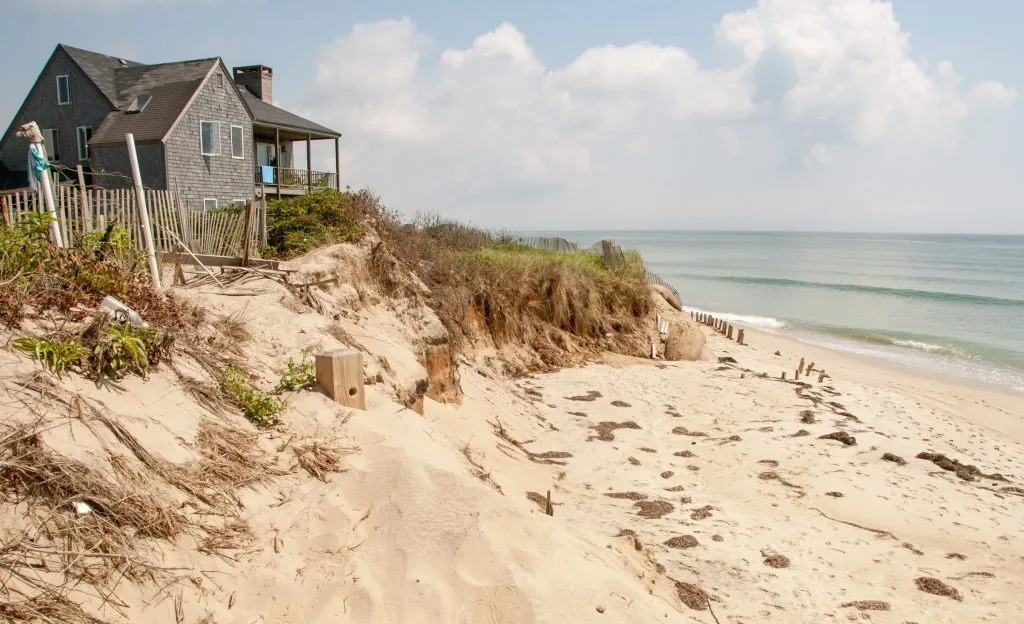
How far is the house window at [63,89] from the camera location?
28422mm

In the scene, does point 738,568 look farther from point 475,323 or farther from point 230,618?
point 475,323

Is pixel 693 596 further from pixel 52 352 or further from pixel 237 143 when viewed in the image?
pixel 237 143

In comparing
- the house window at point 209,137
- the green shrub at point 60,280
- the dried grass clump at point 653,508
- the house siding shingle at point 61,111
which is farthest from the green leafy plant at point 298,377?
the house siding shingle at point 61,111

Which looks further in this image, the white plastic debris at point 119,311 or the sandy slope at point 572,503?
the white plastic debris at point 119,311

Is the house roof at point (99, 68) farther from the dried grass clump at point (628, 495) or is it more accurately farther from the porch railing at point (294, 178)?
the dried grass clump at point (628, 495)

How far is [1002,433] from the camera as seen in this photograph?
14266mm

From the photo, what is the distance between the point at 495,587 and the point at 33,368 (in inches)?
125

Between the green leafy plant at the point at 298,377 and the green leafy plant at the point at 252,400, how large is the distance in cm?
26

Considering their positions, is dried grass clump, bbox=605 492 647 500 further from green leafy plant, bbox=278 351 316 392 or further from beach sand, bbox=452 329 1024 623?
green leafy plant, bbox=278 351 316 392

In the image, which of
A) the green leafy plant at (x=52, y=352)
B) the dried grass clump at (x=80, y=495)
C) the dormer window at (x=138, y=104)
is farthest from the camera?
the dormer window at (x=138, y=104)

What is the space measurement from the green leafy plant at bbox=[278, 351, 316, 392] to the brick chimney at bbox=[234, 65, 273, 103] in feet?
103

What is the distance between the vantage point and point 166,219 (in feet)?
37.0

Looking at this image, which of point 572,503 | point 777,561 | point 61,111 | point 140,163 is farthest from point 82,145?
point 777,561

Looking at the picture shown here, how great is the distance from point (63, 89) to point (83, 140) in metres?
2.50
